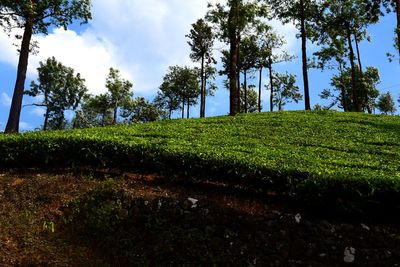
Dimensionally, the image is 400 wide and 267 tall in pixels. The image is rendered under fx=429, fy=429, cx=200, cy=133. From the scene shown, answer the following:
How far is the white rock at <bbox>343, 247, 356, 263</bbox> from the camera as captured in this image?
7.88m

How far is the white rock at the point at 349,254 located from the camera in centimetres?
788

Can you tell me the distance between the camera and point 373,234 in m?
8.32

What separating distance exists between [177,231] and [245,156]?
2.92 m

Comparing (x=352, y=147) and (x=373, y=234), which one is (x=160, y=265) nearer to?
(x=373, y=234)

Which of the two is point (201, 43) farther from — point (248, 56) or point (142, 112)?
point (142, 112)

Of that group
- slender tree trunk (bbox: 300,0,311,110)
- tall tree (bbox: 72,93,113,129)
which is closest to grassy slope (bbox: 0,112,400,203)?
slender tree trunk (bbox: 300,0,311,110)

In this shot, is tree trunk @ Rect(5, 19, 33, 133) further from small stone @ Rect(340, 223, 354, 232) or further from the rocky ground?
small stone @ Rect(340, 223, 354, 232)

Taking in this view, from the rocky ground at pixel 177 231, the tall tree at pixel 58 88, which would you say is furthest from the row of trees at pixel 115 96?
the rocky ground at pixel 177 231

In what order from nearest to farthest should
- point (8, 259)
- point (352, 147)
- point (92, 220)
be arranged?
point (8, 259) → point (92, 220) → point (352, 147)

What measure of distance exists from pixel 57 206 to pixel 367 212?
6.52 meters

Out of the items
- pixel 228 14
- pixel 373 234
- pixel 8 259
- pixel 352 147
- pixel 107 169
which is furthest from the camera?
pixel 228 14

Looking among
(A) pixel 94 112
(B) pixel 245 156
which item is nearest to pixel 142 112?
(A) pixel 94 112

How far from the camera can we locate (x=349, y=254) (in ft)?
26.1

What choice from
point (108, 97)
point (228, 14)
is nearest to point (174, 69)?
point (108, 97)
